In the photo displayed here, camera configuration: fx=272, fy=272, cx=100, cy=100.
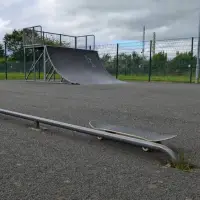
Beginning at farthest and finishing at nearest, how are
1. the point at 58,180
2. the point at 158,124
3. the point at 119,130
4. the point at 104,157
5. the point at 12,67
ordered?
the point at 12,67 → the point at 158,124 → the point at 119,130 → the point at 104,157 → the point at 58,180

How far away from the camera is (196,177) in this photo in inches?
95.3

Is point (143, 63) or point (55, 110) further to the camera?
point (143, 63)

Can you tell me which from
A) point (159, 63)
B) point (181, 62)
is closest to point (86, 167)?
point (181, 62)

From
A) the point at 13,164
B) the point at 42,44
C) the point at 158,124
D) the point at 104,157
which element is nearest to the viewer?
the point at 13,164

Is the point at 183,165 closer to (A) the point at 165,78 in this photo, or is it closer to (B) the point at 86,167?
(B) the point at 86,167

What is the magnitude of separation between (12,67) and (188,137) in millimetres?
29141

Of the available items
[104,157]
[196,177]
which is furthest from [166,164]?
[104,157]

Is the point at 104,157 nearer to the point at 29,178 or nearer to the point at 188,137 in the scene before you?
the point at 29,178

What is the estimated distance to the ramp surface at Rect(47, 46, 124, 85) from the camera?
1622 centimetres

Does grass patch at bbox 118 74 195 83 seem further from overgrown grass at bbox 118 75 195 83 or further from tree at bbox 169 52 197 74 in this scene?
tree at bbox 169 52 197 74

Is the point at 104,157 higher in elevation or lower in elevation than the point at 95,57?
lower

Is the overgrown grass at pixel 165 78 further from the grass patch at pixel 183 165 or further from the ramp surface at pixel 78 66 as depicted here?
the grass patch at pixel 183 165

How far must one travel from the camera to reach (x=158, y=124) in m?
4.60

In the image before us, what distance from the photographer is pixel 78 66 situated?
17.5 metres
